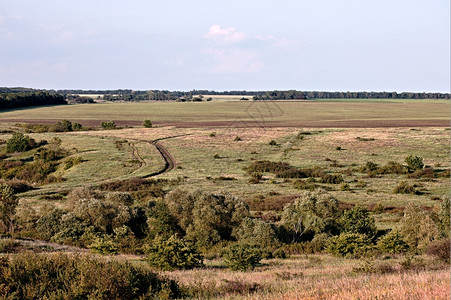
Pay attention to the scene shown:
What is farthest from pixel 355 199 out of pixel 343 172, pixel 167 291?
pixel 167 291

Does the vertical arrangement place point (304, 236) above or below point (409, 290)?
below

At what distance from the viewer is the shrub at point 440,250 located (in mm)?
22531

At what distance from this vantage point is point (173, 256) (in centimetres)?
2103

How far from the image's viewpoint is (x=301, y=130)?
118750mm

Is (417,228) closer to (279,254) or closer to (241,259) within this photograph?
(279,254)

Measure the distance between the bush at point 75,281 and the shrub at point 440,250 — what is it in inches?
596

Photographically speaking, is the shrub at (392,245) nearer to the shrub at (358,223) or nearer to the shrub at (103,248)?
the shrub at (358,223)

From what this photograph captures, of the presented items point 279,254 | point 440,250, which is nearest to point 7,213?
point 279,254

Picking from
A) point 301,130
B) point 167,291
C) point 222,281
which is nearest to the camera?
point 167,291

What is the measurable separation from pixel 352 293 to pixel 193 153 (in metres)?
73.5

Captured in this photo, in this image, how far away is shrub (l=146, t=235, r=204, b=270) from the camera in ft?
68.2

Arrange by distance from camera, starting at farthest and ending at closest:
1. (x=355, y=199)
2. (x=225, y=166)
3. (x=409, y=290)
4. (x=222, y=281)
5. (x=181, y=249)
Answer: (x=225, y=166)
(x=355, y=199)
(x=181, y=249)
(x=222, y=281)
(x=409, y=290)

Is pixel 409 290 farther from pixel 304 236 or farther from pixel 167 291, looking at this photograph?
pixel 304 236

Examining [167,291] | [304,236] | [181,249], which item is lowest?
[304,236]
